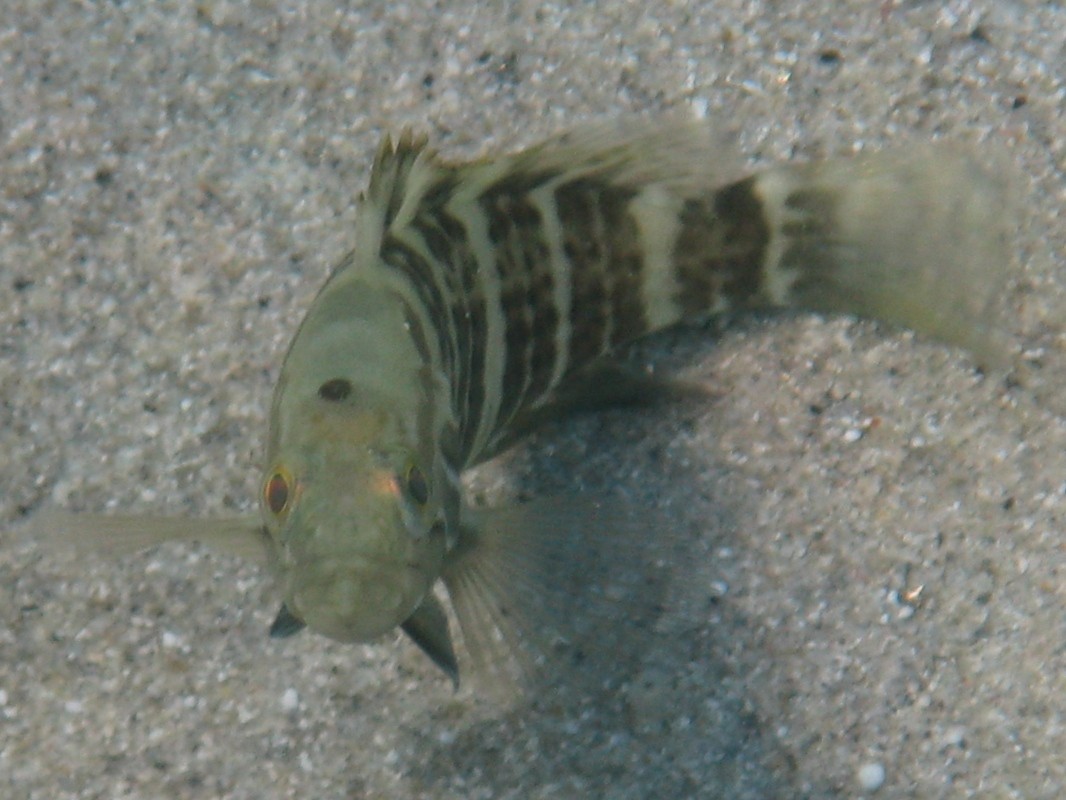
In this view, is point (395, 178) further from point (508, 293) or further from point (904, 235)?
point (904, 235)

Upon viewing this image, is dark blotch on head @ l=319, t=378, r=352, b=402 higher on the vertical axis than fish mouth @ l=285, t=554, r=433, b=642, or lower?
higher

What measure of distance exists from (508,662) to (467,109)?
186cm

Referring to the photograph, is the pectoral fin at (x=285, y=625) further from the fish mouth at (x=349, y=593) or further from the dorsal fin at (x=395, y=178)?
the dorsal fin at (x=395, y=178)

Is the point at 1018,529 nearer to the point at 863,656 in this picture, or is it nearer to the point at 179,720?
the point at 863,656

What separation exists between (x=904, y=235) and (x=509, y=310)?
48.3 inches

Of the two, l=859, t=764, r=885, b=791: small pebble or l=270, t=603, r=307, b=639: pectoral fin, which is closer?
l=270, t=603, r=307, b=639: pectoral fin

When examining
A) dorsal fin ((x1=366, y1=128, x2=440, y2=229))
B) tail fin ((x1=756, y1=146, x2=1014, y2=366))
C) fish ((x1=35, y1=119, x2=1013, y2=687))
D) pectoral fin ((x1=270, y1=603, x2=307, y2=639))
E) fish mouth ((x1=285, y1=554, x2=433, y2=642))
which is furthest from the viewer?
tail fin ((x1=756, y1=146, x2=1014, y2=366))

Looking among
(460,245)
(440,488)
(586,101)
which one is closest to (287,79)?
(586,101)

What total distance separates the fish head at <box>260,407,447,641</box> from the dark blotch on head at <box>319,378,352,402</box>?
0.04 metres

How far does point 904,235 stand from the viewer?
3.20m

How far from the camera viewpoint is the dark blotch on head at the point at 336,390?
7.64 ft

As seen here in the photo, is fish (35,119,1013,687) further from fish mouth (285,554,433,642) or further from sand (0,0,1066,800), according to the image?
sand (0,0,1066,800)

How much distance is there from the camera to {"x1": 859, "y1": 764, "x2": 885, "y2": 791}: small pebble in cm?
289

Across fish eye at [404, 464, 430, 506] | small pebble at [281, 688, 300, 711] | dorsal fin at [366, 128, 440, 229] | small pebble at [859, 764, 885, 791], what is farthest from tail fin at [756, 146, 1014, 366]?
small pebble at [281, 688, 300, 711]
